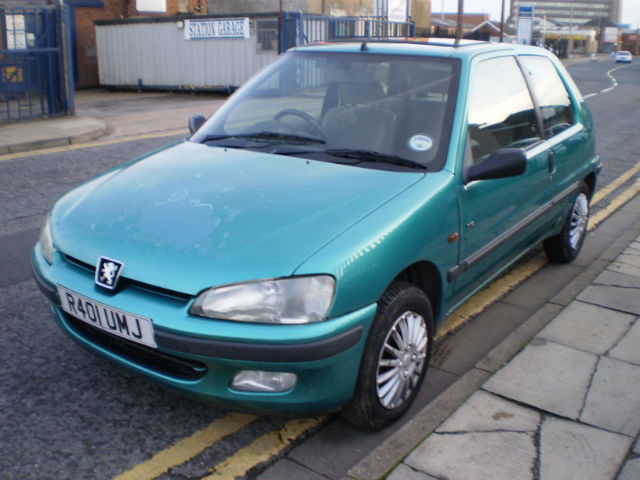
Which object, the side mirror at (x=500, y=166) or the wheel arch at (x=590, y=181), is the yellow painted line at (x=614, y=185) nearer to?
the wheel arch at (x=590, y=181)

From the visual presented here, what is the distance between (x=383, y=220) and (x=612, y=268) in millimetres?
3046

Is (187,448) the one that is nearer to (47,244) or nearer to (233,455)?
(233,455)

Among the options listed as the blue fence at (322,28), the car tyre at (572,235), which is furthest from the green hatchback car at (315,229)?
the blue fence at (322,28)

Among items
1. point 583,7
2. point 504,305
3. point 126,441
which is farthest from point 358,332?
point 583,7

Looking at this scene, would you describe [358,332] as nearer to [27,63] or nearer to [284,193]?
A: [284,193]

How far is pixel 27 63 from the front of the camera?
1206cm

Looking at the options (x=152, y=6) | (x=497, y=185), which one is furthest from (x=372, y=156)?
(x=152, y=6)

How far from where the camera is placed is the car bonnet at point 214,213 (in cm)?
248

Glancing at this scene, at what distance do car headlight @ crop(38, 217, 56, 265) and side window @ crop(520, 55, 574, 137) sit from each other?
3.00 m

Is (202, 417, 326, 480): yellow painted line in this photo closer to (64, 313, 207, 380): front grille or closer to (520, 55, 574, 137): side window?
(64, 313, 207, 380): front grille

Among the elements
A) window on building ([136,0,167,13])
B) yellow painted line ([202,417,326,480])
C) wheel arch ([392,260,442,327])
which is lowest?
yellow painted line ([202,417,326,480])

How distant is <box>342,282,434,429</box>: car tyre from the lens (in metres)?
2.64

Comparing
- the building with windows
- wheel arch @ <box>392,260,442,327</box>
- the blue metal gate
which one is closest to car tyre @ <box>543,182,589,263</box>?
wheel arch @ <box>392,260,442,327</box>

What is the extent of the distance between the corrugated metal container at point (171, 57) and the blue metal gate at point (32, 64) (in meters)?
7.10
